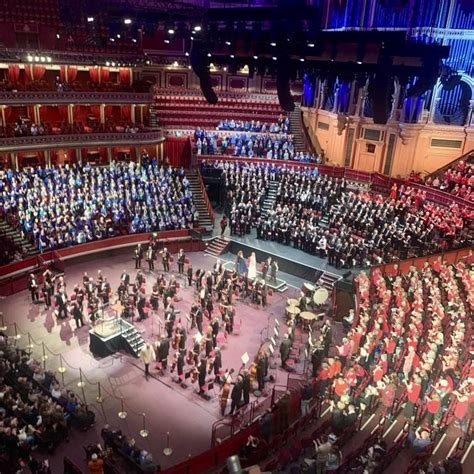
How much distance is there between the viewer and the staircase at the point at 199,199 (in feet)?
97.0

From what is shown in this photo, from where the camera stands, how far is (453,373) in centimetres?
1499

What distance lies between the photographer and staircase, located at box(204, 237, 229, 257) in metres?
27.3

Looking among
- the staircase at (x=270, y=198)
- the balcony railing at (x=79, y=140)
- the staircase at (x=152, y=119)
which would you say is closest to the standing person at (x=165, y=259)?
the staircase at (x=270, y=198)

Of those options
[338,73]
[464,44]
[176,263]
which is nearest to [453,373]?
[338,73]

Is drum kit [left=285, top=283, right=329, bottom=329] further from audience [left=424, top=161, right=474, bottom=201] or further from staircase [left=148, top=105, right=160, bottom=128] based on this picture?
staircase [left=148, top=105, right=160, bottom=128]

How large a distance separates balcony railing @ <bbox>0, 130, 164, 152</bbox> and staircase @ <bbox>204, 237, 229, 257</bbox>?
9.37 m

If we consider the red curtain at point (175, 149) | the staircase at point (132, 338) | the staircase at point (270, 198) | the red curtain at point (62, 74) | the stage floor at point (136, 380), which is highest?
the red curtain at point (62, 74)

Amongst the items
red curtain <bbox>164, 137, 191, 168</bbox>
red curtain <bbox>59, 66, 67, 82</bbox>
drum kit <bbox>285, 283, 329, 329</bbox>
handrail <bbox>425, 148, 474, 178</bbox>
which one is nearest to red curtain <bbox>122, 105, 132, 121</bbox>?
red curtain <bbox>164, 137, 191, 168</bbox>

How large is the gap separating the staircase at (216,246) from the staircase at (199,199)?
→ 49.9 inches

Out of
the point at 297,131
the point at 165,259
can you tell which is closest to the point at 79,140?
the point at 165,259

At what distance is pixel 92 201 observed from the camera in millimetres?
26781

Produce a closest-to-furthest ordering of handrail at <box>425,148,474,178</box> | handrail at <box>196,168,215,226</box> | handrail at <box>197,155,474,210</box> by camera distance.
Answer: handrail at <box>197,155,474,210</box>
handrail at <box>425,148,474,178</box>
handrail at <box>196,168,215,226</box>

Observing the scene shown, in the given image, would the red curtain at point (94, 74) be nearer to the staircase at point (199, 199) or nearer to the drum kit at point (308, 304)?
the staircase at point (199, 199)

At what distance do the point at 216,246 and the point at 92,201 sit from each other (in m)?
6.96
